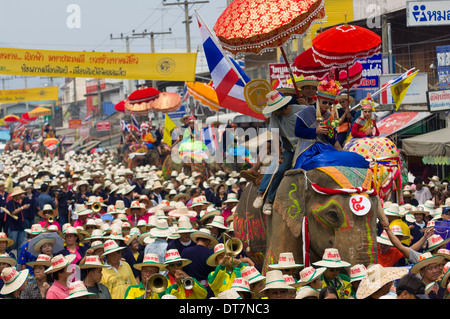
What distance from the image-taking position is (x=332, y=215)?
8.27 m

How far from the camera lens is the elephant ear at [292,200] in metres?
8.68

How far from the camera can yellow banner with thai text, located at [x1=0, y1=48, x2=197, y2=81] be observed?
96.8 feet

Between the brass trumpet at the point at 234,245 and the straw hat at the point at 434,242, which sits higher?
the brass trumpet at the point at 234,245

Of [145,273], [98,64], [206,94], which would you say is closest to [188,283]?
[145,273]

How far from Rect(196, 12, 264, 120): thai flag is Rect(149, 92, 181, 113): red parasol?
19.0 metres

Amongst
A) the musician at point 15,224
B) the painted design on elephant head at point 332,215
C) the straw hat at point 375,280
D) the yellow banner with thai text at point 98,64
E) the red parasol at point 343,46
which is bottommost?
the musician at point 15,224

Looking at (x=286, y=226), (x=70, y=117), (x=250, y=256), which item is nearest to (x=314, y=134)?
(x=286, y=226)

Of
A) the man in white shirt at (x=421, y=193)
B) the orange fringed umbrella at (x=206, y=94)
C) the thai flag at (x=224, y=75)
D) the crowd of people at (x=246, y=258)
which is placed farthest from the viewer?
the orange fringed umbrella at (x=206, y=94)

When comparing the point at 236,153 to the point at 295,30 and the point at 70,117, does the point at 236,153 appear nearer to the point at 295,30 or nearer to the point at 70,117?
the point at 295,30

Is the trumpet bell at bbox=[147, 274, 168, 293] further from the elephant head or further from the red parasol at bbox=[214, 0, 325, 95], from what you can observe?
the red parasol at bbox=[214, 0, 325, 95]

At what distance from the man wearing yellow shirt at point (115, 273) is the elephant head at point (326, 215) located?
179cm

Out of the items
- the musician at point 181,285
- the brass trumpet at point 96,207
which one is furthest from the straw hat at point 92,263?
the brass trumpet at point 96,207

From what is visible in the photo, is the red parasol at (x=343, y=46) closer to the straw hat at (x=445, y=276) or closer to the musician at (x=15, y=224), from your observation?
the straw hat at (x=445, y=276)

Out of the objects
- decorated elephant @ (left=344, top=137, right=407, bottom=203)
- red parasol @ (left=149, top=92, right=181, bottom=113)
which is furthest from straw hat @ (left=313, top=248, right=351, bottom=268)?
red parasol @ (left=149, top=92, right=181, bottom=113)
